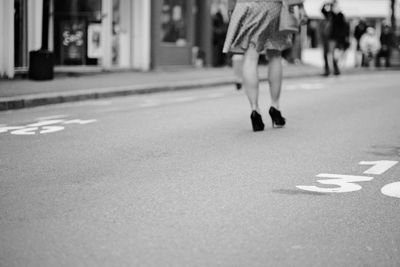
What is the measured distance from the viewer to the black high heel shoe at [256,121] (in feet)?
27.7

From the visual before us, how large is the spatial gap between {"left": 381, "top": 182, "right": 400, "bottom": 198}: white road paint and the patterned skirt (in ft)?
10.1

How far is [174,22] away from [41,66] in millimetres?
9412

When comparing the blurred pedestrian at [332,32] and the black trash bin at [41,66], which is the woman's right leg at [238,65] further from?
the blurred pedestrian at [332,32]

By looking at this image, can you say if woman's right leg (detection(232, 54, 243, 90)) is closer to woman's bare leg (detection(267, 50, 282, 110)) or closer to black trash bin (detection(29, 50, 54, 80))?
black trash bin (detection(29, 50, 54, 80))

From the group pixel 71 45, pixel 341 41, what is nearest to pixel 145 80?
pixel 71 45

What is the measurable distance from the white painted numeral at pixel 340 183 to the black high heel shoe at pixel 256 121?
7.91 feet

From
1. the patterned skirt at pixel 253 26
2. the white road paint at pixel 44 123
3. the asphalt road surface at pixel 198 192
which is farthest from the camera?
the white road paint at pixel 44 123

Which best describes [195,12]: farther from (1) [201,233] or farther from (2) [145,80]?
(1) [201,233]

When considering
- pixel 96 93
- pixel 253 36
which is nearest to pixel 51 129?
pixel 253 36

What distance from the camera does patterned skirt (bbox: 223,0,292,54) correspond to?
8492 millimetres

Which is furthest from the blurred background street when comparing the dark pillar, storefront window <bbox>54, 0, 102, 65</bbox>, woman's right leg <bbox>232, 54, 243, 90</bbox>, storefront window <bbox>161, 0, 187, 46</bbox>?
the dark pillar

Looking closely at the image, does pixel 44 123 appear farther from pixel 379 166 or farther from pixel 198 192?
pixel 198 192

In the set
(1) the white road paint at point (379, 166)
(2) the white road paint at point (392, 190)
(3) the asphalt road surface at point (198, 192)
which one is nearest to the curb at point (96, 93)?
(3) the asphalt road surface at point (198, 192)

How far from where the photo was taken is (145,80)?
17.6m
